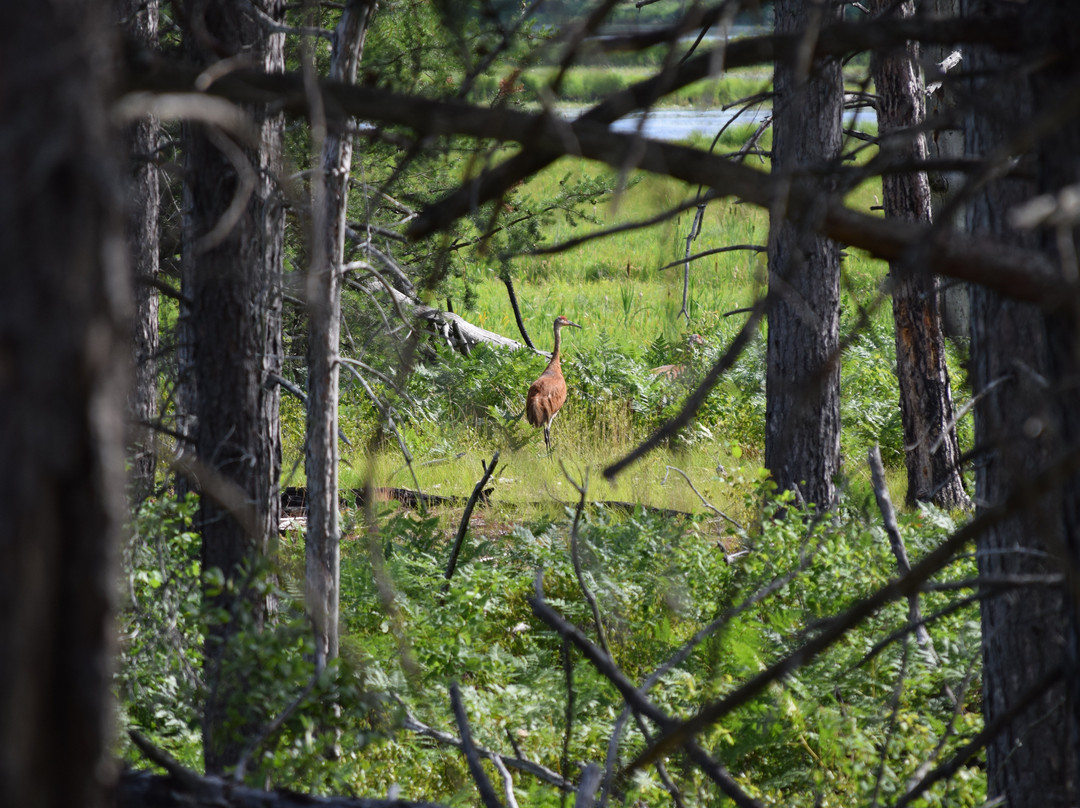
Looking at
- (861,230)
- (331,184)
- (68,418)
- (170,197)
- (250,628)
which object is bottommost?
(250,628)

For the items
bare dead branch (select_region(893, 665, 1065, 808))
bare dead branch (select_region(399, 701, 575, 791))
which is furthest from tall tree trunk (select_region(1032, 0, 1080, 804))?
bare dead branch (select_region(399, 701, 575, 791))

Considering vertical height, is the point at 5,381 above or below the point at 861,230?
below

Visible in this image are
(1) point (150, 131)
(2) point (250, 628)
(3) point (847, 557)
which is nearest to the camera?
(2) point (250, 628)

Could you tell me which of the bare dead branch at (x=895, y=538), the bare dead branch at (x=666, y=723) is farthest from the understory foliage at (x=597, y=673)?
the bare dead branch at (x=666, y=723)

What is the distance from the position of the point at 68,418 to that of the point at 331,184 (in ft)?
11.2

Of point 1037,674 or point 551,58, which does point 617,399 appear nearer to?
point 1037,674

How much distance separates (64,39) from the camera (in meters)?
1.12

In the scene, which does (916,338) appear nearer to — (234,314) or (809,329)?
(809,329)

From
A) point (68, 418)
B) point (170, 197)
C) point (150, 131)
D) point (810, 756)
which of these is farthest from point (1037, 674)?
point (170, 197)

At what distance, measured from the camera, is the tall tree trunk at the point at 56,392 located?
1071 mm

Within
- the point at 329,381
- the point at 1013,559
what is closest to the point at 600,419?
the point at 329,381

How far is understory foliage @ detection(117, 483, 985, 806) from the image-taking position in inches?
130

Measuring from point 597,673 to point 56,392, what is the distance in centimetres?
392

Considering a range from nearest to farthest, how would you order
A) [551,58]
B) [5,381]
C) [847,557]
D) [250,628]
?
[5,381]
[551,58]
[250,628]
[847,557]
